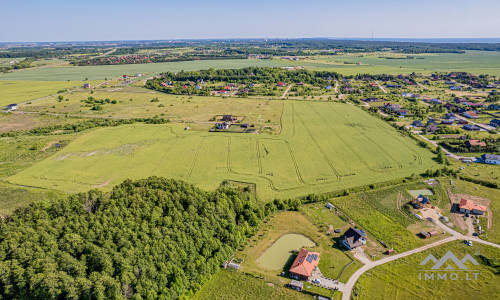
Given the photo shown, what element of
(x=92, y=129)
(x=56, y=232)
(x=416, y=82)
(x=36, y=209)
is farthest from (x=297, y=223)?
(x=416, y=82)

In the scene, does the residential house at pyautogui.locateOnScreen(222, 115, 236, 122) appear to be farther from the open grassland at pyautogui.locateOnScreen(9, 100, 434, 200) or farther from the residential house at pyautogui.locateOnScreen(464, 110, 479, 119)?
the residential house at pyautogui.locateOnScreen(464, 110, 479, 119)

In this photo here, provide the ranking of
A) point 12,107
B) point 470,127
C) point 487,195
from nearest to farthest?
point 487,195 < point 470,127 < point 12,107

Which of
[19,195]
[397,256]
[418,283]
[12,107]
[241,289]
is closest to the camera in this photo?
[241,289]

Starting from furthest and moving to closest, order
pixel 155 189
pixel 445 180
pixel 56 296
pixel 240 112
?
pixel 240 112 → pixel 445 180 → pixel 155 189 → pixel 56 296

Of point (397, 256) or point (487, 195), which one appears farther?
point (487, 195)

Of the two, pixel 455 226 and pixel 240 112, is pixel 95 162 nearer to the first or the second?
pixel 240 112

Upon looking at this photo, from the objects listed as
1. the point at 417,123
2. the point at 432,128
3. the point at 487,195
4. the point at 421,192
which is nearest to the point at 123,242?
the point at 421,192

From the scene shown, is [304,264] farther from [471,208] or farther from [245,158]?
[245,158]
